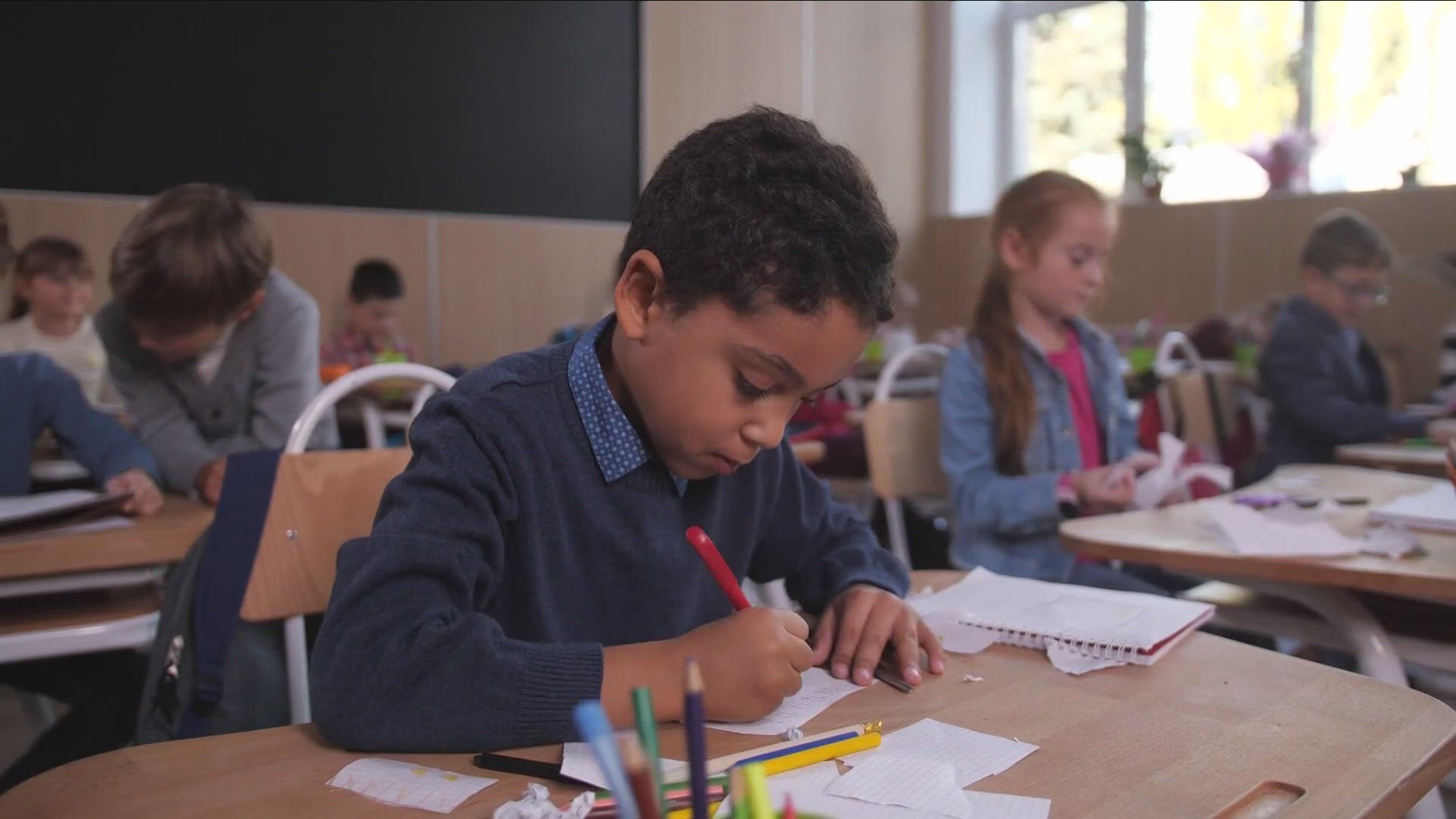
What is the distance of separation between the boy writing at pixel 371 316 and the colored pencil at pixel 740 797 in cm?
425

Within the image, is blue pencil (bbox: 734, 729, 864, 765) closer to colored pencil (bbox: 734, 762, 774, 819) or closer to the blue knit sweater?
the blue knit sweater

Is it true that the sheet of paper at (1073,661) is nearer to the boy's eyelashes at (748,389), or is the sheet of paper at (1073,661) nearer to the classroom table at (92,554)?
the boy's eyelashes at (748,389)

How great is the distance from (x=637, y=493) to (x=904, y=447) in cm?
120

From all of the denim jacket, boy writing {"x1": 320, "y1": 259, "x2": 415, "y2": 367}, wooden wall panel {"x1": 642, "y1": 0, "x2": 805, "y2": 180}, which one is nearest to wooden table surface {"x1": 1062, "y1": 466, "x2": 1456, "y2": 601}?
the denim jacket

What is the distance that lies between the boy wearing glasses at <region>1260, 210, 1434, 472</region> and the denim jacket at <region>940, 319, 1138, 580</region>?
115 cm

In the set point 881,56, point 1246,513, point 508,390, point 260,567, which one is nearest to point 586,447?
point 508,390

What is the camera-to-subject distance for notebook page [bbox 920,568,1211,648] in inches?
37.1

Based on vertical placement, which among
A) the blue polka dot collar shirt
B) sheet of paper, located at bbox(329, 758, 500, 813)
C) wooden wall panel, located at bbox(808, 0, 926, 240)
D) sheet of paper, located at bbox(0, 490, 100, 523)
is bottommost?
sheet of paper, located at bbox(329, 758, 500, 813)

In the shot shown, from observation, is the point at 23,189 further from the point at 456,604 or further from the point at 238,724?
the point at 456,604

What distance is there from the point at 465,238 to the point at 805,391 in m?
4.40

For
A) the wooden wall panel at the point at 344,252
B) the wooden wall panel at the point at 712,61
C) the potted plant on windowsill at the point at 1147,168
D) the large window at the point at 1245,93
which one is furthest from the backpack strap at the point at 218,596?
the potted plant on windowsill at the point at 1147,168

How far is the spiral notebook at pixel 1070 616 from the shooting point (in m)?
0.92

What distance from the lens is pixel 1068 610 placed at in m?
1.02

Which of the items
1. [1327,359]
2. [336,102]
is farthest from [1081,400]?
[336,102]
